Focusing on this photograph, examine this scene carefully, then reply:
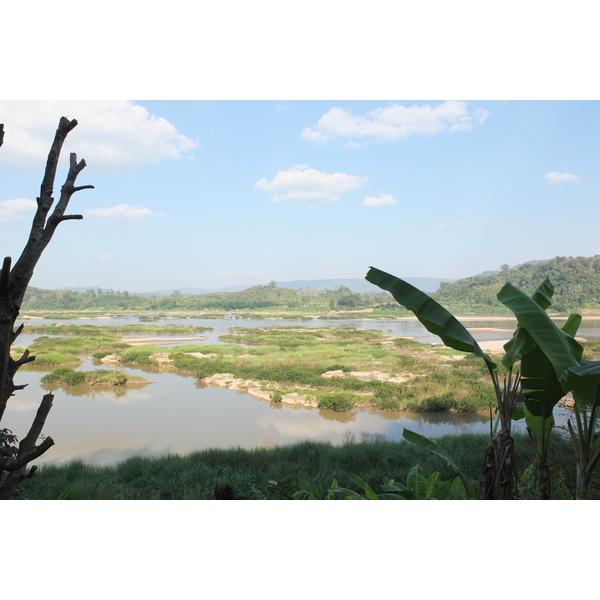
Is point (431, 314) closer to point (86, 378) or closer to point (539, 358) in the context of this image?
point (539, 358)

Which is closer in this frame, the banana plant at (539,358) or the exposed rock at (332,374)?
the banana plant at (539,358)

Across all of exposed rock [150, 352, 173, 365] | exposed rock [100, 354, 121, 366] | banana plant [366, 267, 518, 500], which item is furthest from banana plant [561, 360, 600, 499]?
exposed rock [100, 354, 121, 366]

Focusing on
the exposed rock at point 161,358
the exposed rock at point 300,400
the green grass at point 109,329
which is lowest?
the exposed rock at point 300,400

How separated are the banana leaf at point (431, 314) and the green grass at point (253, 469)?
4.08 ft

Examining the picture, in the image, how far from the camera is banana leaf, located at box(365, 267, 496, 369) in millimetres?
1436

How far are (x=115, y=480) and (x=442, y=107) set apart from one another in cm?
411

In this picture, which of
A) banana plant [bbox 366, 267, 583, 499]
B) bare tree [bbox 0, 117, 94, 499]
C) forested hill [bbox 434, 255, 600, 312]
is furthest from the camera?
→ forested hill [bbox 434, 255, 600, 312]

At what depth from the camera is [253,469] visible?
280cm

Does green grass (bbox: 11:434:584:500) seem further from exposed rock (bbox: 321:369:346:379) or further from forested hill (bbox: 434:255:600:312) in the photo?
forested hill (bbox: 434:255:600:312)

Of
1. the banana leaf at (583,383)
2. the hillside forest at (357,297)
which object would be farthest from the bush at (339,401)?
the banana leaf at (583,383)

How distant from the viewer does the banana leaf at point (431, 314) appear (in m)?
1.44

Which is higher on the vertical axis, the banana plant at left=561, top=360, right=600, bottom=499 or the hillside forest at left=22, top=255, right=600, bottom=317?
the hillside forest at left=22, top=255, right=600, bottom=317

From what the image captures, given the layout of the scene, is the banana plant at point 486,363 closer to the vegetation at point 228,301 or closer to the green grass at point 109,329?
the vegetation at point 228,301

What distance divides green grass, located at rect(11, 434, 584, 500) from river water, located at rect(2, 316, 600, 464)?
0.76 metres
